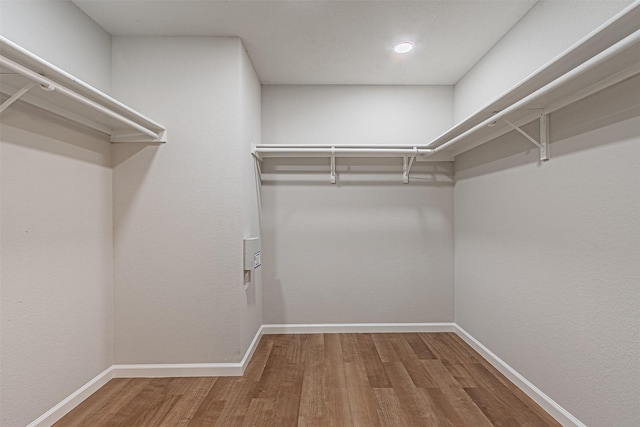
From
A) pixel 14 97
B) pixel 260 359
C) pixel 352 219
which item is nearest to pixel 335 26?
pixel 352 219

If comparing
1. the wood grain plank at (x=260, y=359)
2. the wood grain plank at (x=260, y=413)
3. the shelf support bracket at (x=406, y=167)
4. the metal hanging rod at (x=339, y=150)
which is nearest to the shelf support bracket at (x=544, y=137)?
the metal hanging rod at (x=339, y=150)

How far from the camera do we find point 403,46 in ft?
7.95

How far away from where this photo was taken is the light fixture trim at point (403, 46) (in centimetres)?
237

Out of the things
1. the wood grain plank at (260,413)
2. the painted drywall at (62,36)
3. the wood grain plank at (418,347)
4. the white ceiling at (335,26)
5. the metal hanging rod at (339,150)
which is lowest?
the wood grain plank at (418,347)

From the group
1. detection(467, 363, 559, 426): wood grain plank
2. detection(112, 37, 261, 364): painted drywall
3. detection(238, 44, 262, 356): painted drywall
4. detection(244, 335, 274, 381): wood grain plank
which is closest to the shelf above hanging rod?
detection(238, 44, 262, 356): painted drywall

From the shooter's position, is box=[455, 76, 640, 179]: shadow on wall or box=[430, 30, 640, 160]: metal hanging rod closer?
box=[430, 30, 640, 160]: metal hanging rod

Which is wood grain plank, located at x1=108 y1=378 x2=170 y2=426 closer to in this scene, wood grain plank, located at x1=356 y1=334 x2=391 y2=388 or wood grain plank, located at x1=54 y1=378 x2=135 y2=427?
wood grain plank, located at x1=54 y1=378 x2=135 y2=427

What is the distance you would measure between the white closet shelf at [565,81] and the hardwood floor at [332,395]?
58.9 inches

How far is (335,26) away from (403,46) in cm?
57

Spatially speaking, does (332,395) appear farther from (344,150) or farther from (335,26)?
(335,26)

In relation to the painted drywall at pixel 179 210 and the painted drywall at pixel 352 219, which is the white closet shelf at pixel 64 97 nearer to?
the painted drywall at pixel 179 210

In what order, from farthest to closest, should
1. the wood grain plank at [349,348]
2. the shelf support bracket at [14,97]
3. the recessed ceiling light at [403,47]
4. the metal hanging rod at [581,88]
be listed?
1. the wood grain plank at [349,348]
2. the recessed ceiling light at [403,47]
3. the shelf support bracket at [14,97]
4. the metal hanging rod at [581,88]

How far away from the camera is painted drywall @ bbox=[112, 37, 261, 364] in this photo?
228cm

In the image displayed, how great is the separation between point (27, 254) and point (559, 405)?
2864 millimetres
